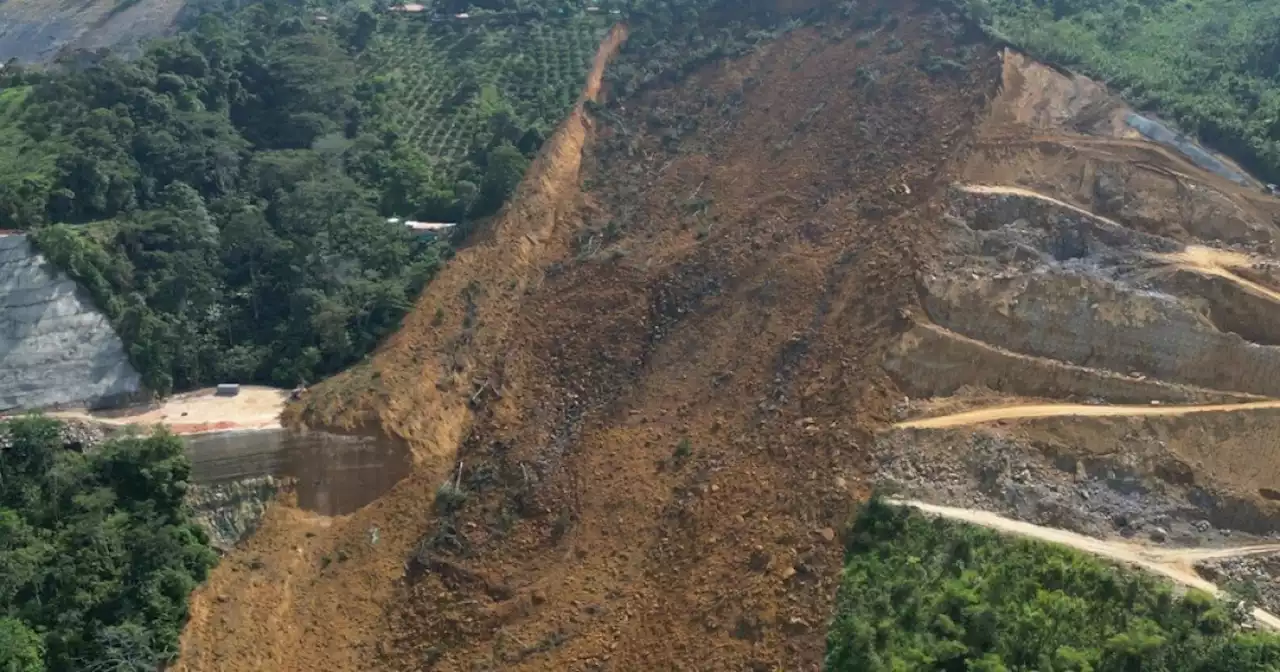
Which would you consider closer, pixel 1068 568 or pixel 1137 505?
pixel 1068 568

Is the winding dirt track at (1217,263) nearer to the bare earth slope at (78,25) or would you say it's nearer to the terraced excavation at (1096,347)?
the terraced excavation at (1096,347)

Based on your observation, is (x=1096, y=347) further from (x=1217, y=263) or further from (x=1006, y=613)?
(x=1006, y=613)

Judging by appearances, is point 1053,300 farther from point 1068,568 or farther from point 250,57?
point 250,57

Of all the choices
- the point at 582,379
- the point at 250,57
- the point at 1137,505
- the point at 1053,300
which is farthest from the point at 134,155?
the point at 1137,505

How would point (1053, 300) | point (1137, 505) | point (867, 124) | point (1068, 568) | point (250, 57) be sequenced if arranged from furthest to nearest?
point (250, 57)
point (867, 124)
point (1053, 300)
point (1137, 505)
point (1068, 568)

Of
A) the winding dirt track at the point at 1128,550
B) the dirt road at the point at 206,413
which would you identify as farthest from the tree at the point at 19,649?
the winding dirt track at the point at 1128,550

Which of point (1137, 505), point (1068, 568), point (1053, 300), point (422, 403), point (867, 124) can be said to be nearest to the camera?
point (1068, 568)

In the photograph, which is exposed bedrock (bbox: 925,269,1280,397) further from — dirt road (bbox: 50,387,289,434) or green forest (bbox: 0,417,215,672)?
green forest (bbox: 0,417,215,672)
